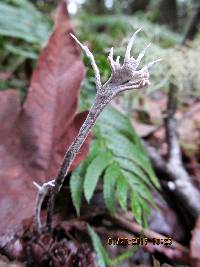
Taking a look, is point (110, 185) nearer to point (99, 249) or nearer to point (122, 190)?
point (122, 190)

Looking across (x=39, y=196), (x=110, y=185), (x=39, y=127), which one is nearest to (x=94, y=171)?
(x=110, y=185)

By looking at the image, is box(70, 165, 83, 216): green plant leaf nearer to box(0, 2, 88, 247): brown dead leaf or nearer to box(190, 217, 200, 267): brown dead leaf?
box(0, 2, 88, 247): brown dead leaf

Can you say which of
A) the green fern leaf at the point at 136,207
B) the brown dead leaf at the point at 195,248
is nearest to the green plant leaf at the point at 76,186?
the green fern leaf at the point at 136,207

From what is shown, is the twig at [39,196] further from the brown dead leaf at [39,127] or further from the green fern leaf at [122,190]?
the green fern leaf at [122,190]

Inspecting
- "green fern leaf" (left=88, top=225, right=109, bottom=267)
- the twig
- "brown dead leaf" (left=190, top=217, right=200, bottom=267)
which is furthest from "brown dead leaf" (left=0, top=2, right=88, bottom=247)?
"brown dead leaf" (left=190, top=217, right=200, bottom=267)

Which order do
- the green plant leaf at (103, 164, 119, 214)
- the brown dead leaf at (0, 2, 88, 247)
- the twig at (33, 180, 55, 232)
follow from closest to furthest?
the twig at (33, 180, 55, 232), the brown dead leaf at (0, 2, 88, 247), the green plant leaf at (103, 164, 119, 214)

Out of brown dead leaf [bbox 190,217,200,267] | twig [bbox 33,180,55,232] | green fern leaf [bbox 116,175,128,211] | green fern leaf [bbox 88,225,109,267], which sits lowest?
brown dead leaf [bbox 190,217,200,267]
